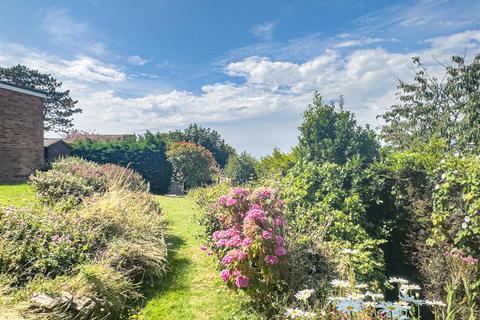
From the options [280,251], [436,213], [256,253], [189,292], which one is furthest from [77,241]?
[436,213]

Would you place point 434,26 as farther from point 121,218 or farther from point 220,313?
point 121,218

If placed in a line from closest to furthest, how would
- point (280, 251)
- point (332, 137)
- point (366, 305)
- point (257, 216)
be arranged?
1. point (366, 305)
2. point (280, 251)
3. point (257, 216)
4. point (332, 137)

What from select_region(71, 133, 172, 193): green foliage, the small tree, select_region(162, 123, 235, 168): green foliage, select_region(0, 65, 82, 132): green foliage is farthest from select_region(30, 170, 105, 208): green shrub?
select_region(0, 65, 82, 132): green foliage

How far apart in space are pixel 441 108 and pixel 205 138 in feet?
62.6

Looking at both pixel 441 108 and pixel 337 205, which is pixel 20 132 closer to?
pixel 337 205

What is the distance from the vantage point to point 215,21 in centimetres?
896

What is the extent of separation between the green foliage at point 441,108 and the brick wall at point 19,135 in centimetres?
1782

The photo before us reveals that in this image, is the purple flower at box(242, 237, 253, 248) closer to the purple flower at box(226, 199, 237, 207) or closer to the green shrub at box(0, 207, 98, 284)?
the purple flower at box(226, 199, 237, 207)

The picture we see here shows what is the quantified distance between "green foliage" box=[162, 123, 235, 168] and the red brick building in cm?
1224

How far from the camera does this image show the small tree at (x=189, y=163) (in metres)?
20.7

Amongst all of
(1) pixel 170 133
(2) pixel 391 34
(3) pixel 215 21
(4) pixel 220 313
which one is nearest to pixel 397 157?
(2) pixel 391 34

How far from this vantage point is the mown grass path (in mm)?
4367

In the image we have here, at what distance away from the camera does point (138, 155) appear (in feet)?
65.7

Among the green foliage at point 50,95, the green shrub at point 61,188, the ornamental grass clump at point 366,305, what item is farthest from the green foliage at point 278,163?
the green foliage at point 50,95
